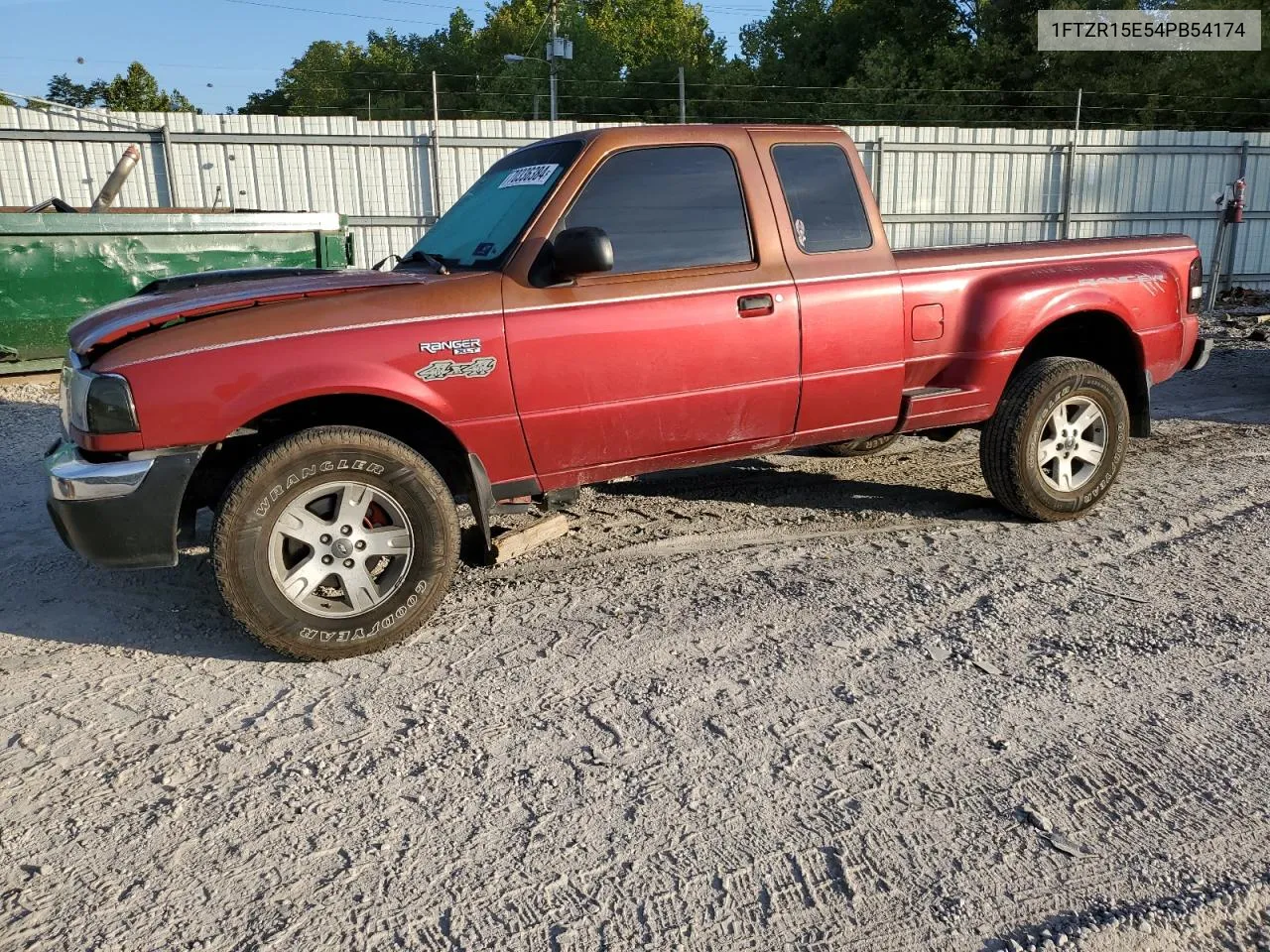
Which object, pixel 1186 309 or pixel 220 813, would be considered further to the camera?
pixel 1186 309

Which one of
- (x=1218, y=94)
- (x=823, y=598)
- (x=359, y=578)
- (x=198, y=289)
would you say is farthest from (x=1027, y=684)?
(x=1218, y=94)

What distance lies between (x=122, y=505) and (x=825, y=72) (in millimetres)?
36028

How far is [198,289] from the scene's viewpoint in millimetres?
3914

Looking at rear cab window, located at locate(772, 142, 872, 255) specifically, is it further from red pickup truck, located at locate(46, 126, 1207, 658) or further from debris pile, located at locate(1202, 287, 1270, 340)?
debris pile, located at locate(1202, 287, 1270, 340)

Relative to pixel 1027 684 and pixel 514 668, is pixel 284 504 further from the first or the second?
pixel 1027 684

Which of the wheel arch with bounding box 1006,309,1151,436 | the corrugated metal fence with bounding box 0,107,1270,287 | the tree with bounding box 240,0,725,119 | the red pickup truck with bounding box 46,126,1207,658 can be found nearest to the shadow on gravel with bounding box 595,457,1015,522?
the red pickup truck with bounding box 46,126,1207,658

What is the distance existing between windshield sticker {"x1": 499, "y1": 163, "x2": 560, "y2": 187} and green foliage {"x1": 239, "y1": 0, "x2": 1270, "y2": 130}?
19.1 m

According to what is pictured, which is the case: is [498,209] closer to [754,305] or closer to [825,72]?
[754,305]

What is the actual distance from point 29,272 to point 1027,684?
8.52 metres

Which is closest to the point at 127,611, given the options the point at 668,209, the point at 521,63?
the point at 668,209

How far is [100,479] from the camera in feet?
11.0

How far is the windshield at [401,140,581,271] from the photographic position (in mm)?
4012

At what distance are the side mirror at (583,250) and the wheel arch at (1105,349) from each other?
2476 mm

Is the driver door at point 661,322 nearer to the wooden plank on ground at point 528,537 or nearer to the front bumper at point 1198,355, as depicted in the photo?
the wooden plank on ground at point 528,537
